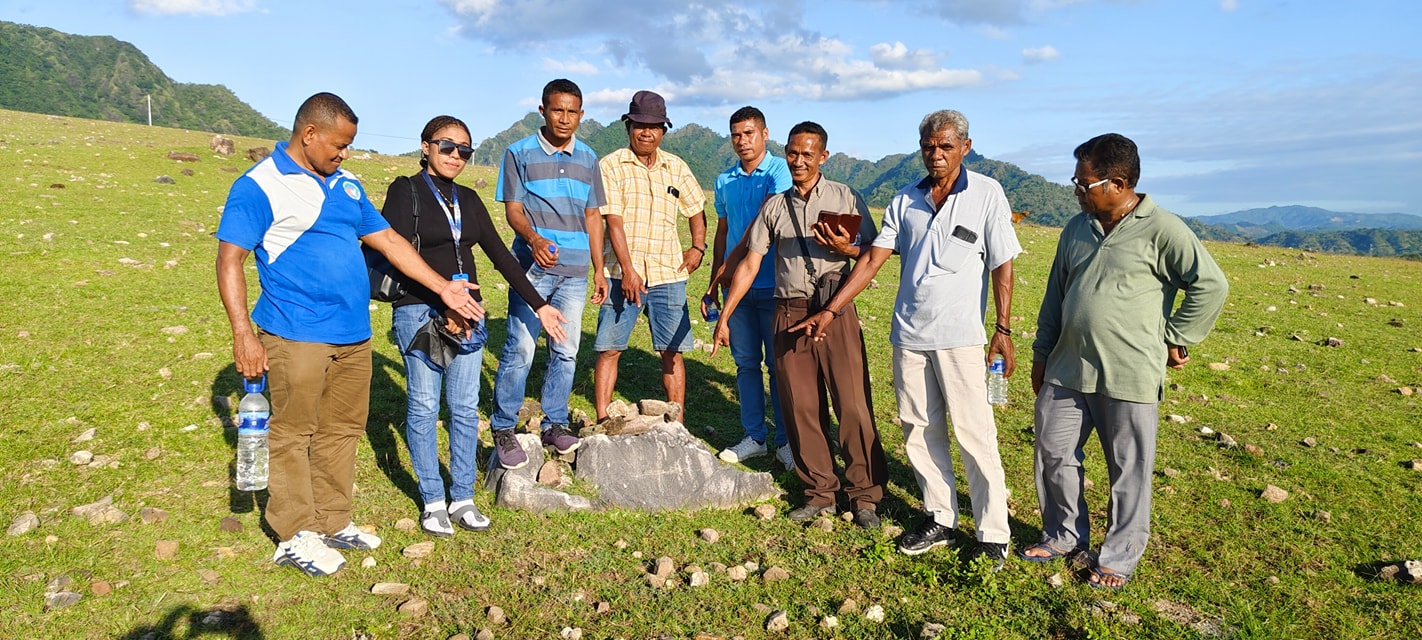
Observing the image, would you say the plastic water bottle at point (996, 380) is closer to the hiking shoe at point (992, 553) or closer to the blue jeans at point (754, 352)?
the hiking shoe at point (992, 553)

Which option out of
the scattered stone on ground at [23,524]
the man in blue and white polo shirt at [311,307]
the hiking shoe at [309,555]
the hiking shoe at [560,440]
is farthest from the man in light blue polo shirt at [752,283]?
the scattered stone on ground at [23,524]

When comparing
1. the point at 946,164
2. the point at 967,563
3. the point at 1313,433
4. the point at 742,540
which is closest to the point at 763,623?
the point at 742,540

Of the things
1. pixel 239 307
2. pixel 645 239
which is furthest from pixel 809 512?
pixel 239 307

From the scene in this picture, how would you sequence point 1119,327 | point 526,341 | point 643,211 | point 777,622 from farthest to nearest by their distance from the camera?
point 643,211 → point 526,341 → point 1119,327 → point 777,622

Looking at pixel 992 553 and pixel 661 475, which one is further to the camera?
pixel 661 475

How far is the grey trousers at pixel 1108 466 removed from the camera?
416 cm

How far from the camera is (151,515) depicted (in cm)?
470

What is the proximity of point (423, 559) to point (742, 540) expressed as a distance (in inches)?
74.2

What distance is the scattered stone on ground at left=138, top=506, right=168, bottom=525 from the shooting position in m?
4.66

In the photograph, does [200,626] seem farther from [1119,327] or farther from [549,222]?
[1119,327]

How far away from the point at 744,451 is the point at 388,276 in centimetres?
305

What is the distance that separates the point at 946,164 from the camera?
4.43 meters

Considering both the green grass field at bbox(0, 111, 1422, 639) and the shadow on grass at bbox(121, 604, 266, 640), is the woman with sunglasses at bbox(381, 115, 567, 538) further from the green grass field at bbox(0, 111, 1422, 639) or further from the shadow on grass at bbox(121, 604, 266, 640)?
the shadow on grass at bbox(121, 604, 266, 640)

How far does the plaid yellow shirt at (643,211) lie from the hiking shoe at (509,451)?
1.49 metres
